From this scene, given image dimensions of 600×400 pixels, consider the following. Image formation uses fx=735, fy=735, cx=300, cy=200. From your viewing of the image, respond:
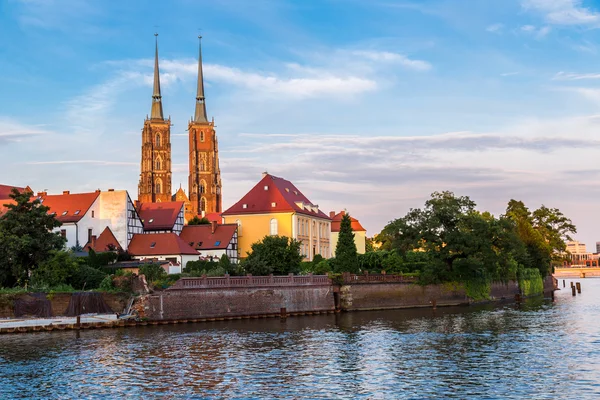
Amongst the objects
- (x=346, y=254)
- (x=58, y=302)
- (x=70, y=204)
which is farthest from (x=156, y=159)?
(x=58, y=302)

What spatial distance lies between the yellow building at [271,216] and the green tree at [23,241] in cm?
3517

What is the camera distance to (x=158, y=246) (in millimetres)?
75250

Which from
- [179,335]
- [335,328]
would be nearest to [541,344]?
[335,328]

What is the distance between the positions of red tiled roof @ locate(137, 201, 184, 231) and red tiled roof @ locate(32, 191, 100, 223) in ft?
32.6

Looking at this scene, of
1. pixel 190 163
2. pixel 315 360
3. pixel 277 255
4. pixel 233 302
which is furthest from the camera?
pixel 190 163

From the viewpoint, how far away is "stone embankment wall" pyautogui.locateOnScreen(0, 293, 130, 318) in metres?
50.3

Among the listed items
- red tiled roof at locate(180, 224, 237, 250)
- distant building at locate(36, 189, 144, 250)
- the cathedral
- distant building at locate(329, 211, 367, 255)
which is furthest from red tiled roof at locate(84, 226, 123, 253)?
the cathedral

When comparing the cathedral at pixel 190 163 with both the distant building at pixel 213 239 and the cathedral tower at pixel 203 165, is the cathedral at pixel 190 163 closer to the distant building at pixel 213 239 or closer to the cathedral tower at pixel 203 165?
the cathedral tower at pixel 203 165

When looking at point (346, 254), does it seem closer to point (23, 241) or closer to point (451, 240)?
point (451, 240)

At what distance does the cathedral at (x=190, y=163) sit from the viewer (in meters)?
160

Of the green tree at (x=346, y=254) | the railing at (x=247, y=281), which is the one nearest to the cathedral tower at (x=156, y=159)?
the green tree at (x=346, y=254)

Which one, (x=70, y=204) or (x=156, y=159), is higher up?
(x=156, y=159)

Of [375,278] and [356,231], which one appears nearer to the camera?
[375,278]

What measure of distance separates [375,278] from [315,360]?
32.8m
